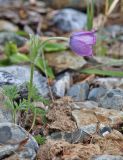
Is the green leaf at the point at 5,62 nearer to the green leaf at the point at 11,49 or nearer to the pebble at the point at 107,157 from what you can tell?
the green leaf at the point at 11,49

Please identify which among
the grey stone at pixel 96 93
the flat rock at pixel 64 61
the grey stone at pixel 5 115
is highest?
the flat rock at pixel 64 61

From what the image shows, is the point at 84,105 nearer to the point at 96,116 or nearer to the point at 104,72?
the point at 96,116

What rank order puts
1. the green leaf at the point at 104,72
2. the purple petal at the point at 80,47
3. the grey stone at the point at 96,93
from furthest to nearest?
1. the green leaf at the point at 104,72
2. the grey stone at the point at 96,93
3. the purple petal at the point at 80,47

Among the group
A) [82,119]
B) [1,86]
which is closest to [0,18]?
[1,86]

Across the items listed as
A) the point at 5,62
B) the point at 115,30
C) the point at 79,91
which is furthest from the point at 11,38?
the point at 79,91

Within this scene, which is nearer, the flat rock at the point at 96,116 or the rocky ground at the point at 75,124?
the rocky ground at the point at 75,124

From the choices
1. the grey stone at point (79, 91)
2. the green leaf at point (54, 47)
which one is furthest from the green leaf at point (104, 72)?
the green leaf at point (54, 47)
